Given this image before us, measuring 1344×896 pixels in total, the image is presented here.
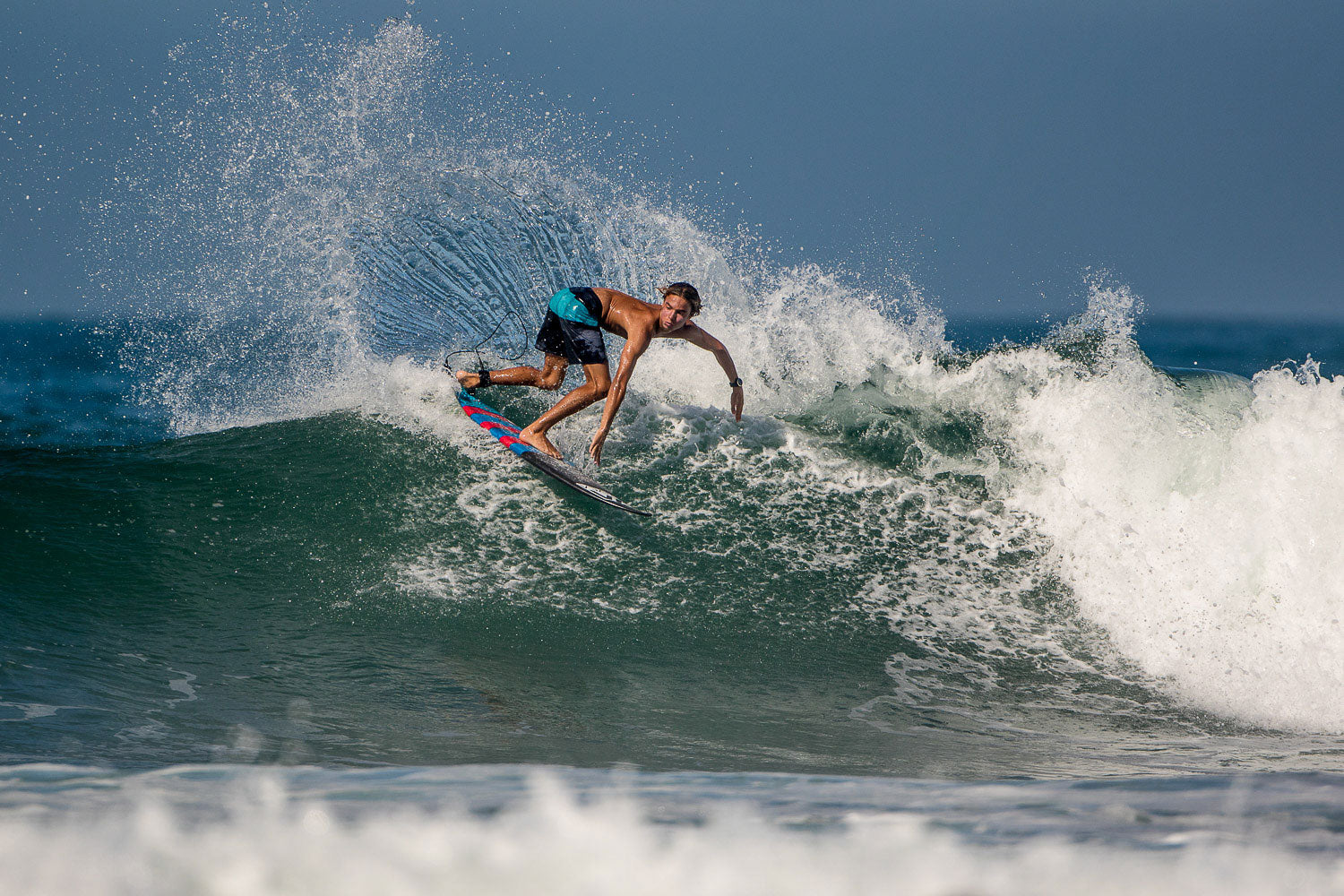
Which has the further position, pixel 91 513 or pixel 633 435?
pixel 633 435

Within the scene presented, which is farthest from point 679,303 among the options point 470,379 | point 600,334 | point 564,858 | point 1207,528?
point 564,858

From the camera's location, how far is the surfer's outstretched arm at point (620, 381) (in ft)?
19.3

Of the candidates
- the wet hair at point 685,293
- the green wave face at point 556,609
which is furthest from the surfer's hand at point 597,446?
the wet hair at point 685,293

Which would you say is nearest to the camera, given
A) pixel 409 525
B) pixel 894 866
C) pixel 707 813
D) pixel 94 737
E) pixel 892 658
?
pixel 894 866

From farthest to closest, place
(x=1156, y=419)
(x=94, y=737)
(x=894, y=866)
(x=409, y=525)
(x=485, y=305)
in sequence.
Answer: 1. (x=485, y=305)
2. (x=1156, y=419)
3. (x=409, y=525)
4. (x=94, y=737)
5. (x=894, y=866)

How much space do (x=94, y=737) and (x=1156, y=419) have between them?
657 cm

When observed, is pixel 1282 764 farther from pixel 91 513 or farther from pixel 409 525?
pixel 91 513

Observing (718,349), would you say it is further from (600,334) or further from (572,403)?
(572,403)

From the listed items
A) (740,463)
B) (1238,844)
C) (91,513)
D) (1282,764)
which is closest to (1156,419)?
(740,463)

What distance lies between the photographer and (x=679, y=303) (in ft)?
18.9

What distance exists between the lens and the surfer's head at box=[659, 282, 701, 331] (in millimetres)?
5742

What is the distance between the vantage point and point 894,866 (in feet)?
4.83

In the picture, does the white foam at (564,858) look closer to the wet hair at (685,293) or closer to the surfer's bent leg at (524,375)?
the wet hair at (685,293)

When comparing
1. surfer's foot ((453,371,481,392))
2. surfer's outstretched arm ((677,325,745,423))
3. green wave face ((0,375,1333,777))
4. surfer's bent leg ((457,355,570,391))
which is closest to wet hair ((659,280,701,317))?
surfer's outstretched arm ((677,325,745,423))
